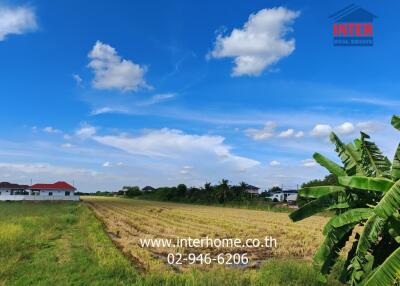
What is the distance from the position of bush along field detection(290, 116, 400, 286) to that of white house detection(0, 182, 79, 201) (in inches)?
2618

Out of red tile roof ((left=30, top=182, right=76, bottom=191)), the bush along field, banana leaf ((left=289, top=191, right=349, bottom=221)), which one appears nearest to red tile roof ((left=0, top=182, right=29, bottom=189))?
red tile roof ((left=30, top=182, right=76, bottom=191))

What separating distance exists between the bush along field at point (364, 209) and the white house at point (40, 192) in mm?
66485

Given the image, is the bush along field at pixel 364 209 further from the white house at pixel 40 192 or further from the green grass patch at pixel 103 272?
the white house at pixel 40 192

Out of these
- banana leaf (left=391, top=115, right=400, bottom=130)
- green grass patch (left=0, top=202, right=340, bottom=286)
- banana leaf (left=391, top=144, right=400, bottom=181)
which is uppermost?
Answer: banana leaf (left=391, top=115, right=400, bottom=130)

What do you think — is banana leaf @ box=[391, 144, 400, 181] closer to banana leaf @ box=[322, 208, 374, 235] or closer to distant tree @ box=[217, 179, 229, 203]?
banana leaf @ box=[322, 208, 374, 235]

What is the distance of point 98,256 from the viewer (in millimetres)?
13336

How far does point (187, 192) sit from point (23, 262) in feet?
266

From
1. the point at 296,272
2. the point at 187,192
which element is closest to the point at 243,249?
the point at 296,272

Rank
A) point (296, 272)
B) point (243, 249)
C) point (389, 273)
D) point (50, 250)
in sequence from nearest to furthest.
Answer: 1. point (389, 273)
2. point (296, 272)
3. point (50, 250)
4. point (243, 249)

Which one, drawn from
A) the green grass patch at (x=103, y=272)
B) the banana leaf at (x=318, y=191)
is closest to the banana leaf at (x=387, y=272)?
the banana leaf at (x=318, y=191)

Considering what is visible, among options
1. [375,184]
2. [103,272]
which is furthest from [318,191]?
[103,272]

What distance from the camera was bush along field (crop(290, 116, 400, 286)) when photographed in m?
6.21

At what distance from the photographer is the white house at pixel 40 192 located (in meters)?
70.4

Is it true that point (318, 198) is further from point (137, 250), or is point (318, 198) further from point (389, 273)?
point (137, 250)
